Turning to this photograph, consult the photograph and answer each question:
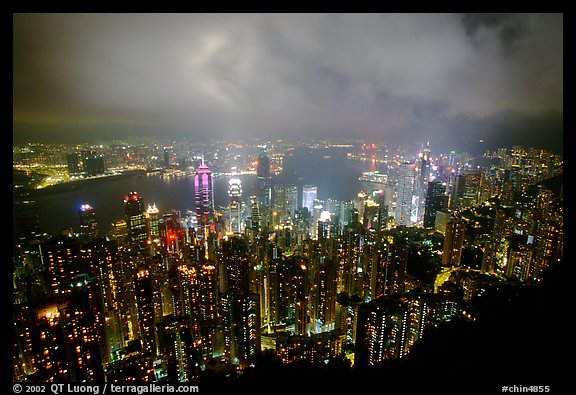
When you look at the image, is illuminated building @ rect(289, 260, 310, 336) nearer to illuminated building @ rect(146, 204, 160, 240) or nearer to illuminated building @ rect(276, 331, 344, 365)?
illuminated building @ rect(276, 331, 344, 365)

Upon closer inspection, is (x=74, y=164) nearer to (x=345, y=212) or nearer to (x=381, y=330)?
(x=381, y=330)

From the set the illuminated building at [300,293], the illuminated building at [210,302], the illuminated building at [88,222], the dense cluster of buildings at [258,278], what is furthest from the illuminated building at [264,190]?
the illuminated building at [88,222]

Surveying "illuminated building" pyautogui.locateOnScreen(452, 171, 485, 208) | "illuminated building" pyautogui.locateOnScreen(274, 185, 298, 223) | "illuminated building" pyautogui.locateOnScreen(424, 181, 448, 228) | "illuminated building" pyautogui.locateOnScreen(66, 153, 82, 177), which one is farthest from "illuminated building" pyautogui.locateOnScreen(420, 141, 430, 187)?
"illuminated building" pyautogui.locateOnScreen(66, 153, 82, 177)

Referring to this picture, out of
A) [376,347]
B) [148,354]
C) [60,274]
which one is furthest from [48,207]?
[376,347]

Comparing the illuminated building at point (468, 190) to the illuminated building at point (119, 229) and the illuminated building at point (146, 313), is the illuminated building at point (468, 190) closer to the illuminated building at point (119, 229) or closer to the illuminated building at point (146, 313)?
the illuminated building at point (146, 313)

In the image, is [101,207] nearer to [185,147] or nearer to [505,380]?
[185,147]

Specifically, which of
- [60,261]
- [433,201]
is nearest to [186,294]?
[60,261]
